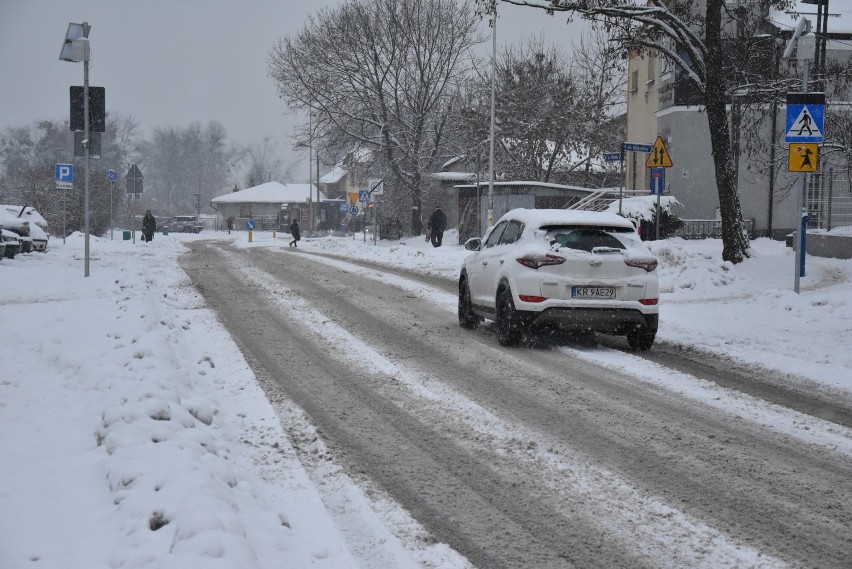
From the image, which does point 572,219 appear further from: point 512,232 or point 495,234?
point 495,234

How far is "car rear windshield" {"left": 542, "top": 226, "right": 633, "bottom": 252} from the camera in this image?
1022 centimetres

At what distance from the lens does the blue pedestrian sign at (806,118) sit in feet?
43.0

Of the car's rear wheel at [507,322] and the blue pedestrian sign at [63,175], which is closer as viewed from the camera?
the car's rear wheel at [507,322]

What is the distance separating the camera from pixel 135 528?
377 cm

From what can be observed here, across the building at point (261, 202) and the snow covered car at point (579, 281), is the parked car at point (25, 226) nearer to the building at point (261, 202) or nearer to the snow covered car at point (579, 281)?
the snow covered car at point (579, 281)

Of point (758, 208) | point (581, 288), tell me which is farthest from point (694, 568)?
point (758, 208)

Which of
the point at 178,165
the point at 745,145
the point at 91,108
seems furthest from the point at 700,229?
the point at 178,165

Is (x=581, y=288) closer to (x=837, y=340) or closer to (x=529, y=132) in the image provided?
(x=837, y=340)

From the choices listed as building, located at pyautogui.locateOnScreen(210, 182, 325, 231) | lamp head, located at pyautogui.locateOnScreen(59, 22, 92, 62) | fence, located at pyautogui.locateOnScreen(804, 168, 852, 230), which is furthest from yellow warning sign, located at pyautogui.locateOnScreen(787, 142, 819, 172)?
building, located at pyautogui.locateOnScreen(210, 182, 325, 231)

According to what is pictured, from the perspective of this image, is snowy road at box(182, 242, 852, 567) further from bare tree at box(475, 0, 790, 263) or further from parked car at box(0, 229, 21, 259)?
parked car at box(0, 229, 21, 259)

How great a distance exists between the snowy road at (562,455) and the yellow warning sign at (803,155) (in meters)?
5.63

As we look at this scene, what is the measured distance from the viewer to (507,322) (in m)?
10.2

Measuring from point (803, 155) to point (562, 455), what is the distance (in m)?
9.56

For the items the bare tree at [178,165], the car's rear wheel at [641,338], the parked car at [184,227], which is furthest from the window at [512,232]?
the bare tree at [178,165]
